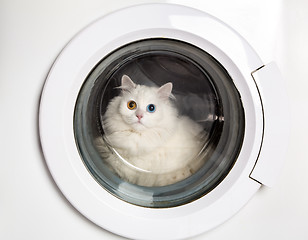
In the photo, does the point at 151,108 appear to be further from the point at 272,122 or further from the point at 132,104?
the point at 272,122

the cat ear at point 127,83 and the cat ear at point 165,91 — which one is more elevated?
the cat ear at point 127,83

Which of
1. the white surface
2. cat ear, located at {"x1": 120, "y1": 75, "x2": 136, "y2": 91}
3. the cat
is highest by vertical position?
cat ear, located at {"x1": 120, "y1": 75, "x2": 136, "y2": 91}

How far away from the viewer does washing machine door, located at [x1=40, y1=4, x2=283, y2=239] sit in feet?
2.61

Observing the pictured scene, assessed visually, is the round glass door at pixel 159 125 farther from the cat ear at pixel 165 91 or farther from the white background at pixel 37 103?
the white background at pixel 37 103

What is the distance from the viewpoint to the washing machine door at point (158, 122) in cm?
80

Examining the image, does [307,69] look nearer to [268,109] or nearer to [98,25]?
[268,109]

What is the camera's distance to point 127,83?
930 mm

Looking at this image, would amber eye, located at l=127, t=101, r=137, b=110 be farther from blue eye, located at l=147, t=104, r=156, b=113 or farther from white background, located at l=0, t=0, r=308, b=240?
white background, located at l=0, t=0, r=308, b=240

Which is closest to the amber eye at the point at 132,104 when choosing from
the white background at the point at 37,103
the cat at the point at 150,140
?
the cat at the point at 150,140

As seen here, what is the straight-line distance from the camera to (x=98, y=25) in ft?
2.59

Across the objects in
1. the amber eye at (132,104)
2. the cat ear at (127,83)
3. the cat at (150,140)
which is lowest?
the cat at (150,140)

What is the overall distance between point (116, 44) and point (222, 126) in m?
0.38

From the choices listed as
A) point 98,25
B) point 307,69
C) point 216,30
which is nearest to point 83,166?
point 98,25

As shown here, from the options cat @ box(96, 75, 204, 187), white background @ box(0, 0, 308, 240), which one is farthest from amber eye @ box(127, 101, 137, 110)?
white background @ box(0, 0, 308, 240)
